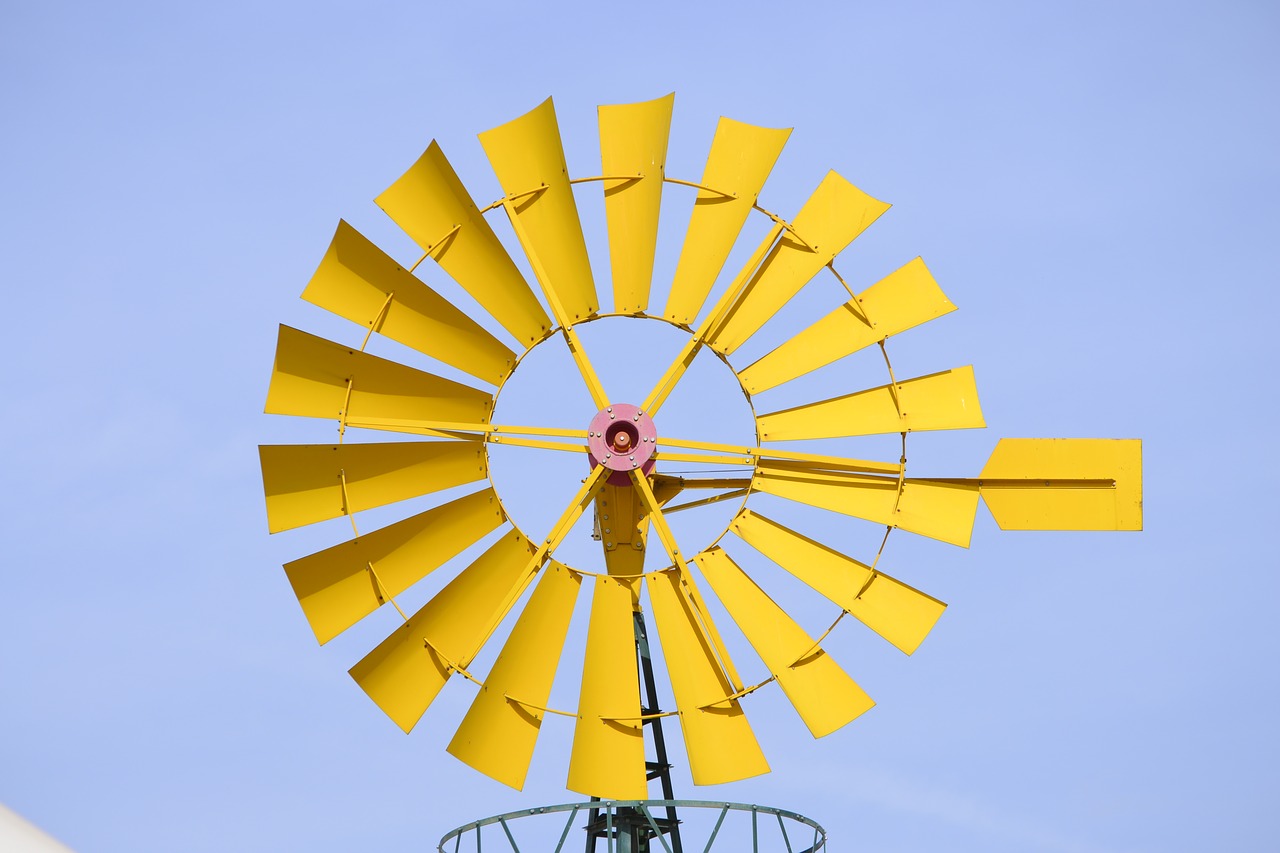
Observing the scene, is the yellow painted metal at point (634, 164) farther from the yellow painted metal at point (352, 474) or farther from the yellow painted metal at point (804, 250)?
the yellow painted metal at point (352, 474)

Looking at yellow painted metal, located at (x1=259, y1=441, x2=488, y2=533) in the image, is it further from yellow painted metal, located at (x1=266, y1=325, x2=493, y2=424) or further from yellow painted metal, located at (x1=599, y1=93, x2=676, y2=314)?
yellow painted metal, located at (x1=599, y1=93, x2=676, y2=314)

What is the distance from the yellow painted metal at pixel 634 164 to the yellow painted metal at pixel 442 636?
1.99 metres

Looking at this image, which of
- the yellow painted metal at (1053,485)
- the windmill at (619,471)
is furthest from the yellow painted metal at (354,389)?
the yellow painted metal at (1053,485)

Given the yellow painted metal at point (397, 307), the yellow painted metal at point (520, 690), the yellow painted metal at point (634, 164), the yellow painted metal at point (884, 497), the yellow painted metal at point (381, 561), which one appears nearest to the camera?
the yellow painted metal at point (520, 690)

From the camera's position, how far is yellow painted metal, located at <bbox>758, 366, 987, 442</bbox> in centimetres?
1006

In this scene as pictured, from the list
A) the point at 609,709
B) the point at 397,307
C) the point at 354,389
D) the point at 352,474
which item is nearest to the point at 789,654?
the point at 609,709

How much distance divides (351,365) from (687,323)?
78.2 inches

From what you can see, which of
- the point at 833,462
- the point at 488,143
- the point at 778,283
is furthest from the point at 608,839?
the point at 488,143

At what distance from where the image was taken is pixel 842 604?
31.9ft

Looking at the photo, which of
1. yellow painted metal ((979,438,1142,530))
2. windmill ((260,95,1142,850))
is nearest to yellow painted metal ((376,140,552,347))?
windmill ((260,95,1142,850))

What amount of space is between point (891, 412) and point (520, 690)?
8.96ft

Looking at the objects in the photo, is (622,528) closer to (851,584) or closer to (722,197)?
(851,584)

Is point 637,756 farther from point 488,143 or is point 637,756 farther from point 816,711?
point 488,143

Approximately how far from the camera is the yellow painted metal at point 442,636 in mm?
9625
